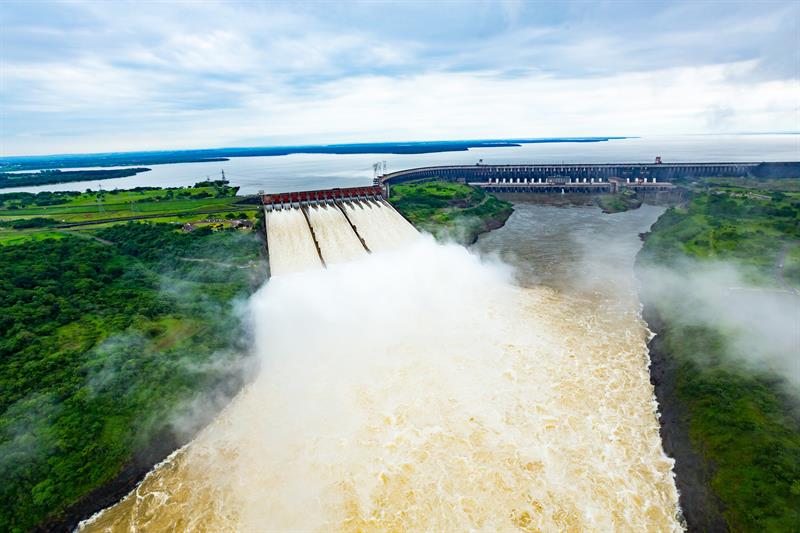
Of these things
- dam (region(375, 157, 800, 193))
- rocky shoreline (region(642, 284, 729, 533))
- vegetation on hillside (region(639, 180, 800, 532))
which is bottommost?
rocky shoreline (region(642, 284, 729, 533))

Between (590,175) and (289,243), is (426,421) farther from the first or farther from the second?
(590,175)

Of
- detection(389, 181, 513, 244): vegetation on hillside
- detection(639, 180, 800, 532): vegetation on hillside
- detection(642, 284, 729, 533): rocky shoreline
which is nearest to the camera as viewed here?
detection(639, 180, 800, 532): vegetation on hillside

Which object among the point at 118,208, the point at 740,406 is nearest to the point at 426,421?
the point at 740,406

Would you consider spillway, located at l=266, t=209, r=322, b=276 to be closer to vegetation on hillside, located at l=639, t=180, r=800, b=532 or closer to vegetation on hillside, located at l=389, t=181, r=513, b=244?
vegetation on hillside, located at l=389, t=181, r=513, b=244

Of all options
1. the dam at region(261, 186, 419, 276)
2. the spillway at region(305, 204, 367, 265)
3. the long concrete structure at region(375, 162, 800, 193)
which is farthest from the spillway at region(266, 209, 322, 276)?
the long concrete structure at region(375, 162, 800, 193)

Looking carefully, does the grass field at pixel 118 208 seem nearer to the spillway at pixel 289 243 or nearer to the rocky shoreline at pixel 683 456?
the spillway at pixel 289 243

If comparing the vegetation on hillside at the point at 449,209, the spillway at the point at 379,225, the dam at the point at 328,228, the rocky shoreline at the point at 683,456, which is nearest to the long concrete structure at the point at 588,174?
the vegetation on hillside at the point at 449,209

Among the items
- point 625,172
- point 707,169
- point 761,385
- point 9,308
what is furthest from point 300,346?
point 707,169
